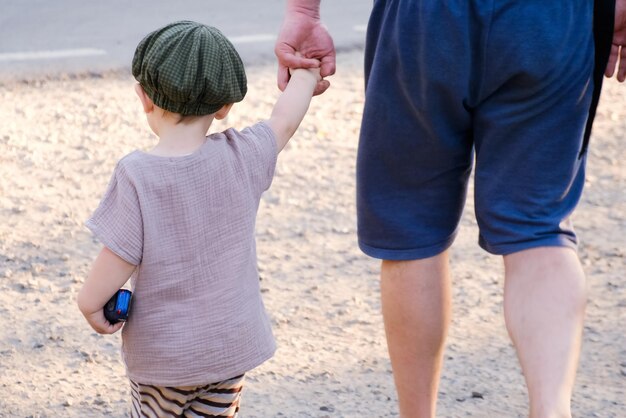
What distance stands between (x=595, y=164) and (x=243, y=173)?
3010 mm

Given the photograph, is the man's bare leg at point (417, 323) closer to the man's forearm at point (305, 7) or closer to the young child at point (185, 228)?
the young child at point (185, 228)

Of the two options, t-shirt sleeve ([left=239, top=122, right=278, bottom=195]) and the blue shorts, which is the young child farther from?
the blue shorts

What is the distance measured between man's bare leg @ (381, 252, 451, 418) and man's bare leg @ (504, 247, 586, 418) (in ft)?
0.80

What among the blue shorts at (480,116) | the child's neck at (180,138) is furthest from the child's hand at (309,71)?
the child's neck at (180,138)

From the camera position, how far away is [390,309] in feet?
8.14

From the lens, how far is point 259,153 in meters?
2.15

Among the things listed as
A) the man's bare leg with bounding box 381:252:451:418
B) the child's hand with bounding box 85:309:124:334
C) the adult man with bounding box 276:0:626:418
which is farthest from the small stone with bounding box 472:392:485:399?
the child's hand with bounding box 85:309:124:334

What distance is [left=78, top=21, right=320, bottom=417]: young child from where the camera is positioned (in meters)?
2.04

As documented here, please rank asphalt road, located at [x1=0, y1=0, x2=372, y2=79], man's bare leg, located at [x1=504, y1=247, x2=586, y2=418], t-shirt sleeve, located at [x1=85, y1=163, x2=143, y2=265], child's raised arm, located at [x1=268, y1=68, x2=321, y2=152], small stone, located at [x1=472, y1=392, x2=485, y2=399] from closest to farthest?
1. t-shirt sleeve, located at [x1=85, y1=163, x2=143, y2=265]
2. man's bare leg, located at [x1=504, y1=247, x2=586, y2=418]
3. child's raised arm, located at [x1=268, y1=68, x2=321, y2=152]
4. small stone, located at [x1=472, y1=392, x2=485, y2=399]
5. asphalt road, located at [x1=0, y1=0, x2=372, y2=79]

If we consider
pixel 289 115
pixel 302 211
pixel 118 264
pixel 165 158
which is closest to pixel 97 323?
pixel 118 264

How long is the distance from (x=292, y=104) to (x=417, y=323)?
558 mm

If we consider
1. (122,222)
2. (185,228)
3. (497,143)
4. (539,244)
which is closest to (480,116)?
(497,143)

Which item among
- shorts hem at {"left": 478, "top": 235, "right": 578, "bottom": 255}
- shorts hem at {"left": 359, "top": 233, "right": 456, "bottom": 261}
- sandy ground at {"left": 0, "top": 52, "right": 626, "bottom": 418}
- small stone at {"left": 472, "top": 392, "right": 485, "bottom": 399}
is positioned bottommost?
sandy ground at {"left": 0, "top": 52, "right": 626, "bottom": 418}

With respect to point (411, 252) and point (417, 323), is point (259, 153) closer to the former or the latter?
point (411, 252)
